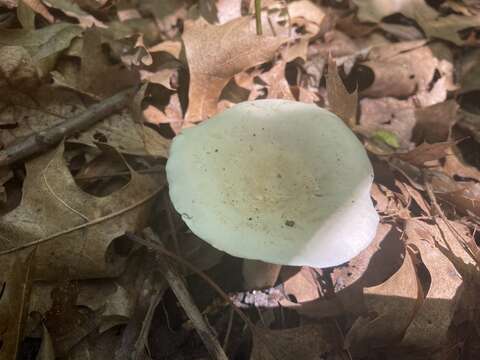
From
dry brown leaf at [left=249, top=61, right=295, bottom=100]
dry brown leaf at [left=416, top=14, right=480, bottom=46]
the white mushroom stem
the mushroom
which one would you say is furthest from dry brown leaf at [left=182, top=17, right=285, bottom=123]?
dry brown leaf at [left=416, top=14, right=480, bottom=46]

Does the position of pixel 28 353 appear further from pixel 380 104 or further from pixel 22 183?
pixel 380 104

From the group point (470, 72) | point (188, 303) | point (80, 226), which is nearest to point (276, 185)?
point (188, 303)

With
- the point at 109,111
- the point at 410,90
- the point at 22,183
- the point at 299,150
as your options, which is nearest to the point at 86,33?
the point at 109,111

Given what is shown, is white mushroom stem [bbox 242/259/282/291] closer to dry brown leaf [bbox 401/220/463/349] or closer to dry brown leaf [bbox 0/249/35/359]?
dry brown leaf [bbox 401/220/463/349]

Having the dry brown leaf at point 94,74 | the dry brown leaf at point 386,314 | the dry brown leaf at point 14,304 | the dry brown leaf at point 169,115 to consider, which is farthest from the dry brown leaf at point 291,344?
the dry brown leaf at point 94,74

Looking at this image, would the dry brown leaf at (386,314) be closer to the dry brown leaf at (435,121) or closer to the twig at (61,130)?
the dry brown leaf at (435,121)

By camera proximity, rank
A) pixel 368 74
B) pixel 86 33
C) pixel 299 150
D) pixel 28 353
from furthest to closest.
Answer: pixel 368 74, pixel 86 33, pixel 299 150, pixel 28 353
